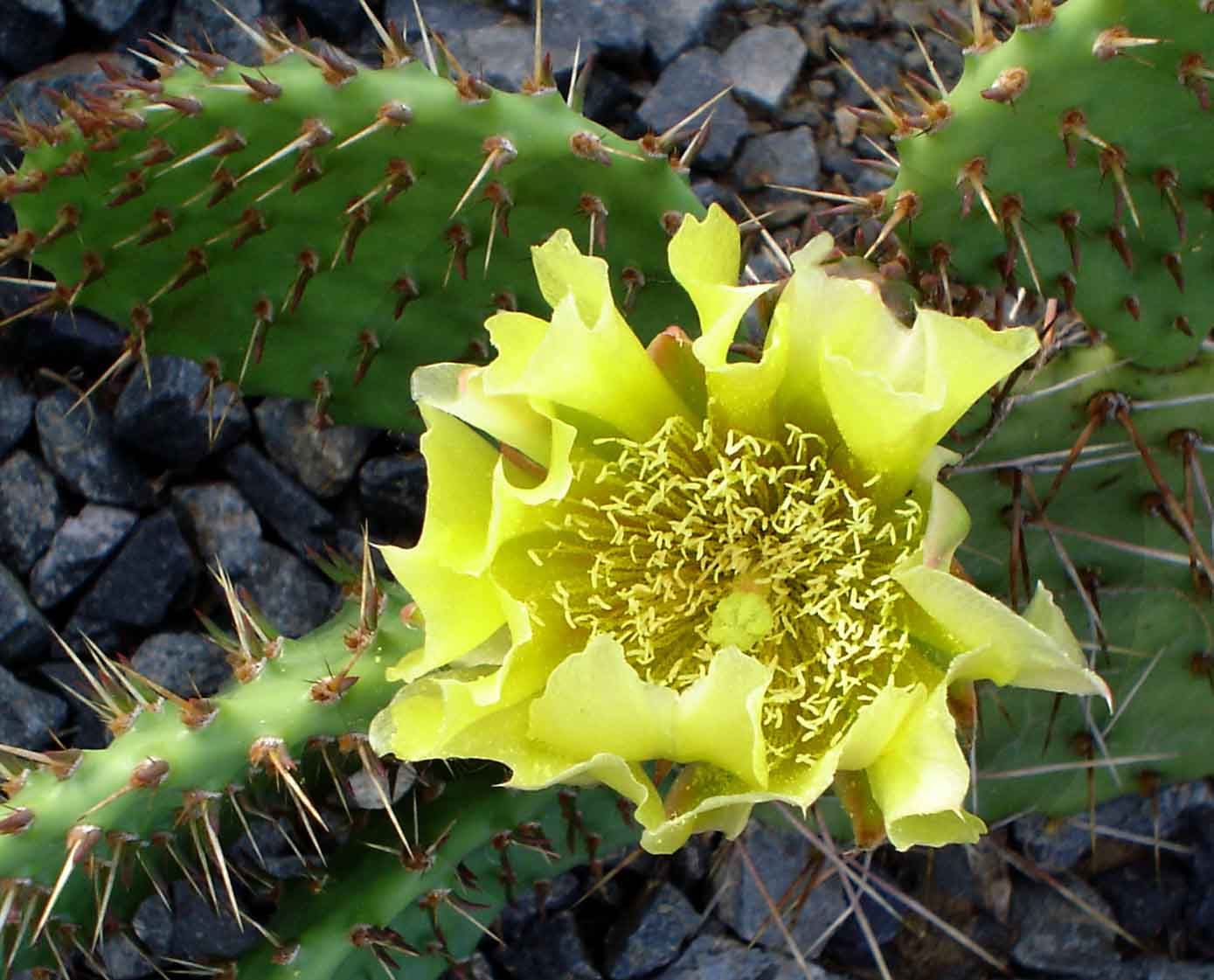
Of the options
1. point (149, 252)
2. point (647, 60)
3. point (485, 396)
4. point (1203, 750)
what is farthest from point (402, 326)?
point (1203, 750)

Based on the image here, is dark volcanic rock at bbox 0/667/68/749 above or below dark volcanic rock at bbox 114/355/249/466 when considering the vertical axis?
below

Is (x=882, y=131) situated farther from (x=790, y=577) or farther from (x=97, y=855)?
(x=97, y=855)

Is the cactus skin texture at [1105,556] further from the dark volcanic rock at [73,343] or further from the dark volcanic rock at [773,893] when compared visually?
the dark volcanic rock at [73,343]

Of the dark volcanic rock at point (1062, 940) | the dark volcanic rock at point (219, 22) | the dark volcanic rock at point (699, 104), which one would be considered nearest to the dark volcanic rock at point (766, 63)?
the dark volcanic rock at point (699, 104)

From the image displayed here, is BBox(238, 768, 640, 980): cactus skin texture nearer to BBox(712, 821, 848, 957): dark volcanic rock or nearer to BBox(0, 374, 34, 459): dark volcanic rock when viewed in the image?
BBox(712, 821, 848, 957): dark volcanic rock

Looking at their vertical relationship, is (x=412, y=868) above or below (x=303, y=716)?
below

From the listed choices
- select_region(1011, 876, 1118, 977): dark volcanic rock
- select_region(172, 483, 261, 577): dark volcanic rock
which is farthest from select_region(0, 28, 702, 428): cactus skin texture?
select_region(1011, 876, 1118, 977): dark volcanic rock
